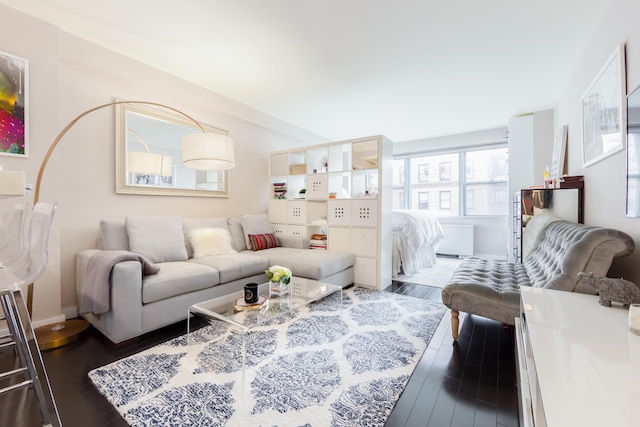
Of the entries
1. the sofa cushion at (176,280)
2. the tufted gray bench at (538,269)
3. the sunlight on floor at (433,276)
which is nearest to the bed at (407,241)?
the sunlight on floor at (433,276)

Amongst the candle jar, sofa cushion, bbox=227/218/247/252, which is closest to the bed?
sofa cushion, bbox=227/218/247/252

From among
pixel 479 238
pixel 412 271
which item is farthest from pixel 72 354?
pixel 479 238

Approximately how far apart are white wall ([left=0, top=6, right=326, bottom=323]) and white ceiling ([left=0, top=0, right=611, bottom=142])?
0.54ft

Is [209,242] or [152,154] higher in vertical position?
[152,154]

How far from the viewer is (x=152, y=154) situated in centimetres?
302

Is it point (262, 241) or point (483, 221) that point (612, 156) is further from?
point (483, 221)

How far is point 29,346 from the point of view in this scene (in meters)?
1.20

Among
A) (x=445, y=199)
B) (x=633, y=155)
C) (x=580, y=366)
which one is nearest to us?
(x=580, y=366)

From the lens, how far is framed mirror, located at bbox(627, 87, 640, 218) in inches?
53.1

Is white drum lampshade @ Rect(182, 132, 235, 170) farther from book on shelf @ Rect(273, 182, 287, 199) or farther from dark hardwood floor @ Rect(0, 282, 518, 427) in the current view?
book on shelf @ Rect(273, 182, 287, 199)

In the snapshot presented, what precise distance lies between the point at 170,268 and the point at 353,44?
2.66 metres

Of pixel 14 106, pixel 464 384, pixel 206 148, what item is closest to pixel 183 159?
pixel 206 148

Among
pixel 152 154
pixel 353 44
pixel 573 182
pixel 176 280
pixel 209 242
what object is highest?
pixel 353 44

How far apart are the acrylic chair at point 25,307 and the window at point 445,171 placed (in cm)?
631
